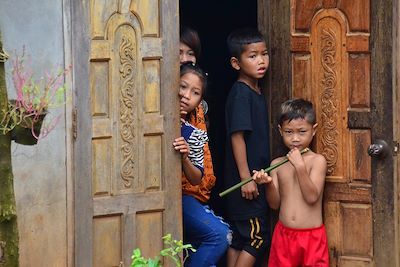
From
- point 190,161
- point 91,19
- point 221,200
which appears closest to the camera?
point 91,19

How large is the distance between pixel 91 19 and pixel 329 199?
6.17ft

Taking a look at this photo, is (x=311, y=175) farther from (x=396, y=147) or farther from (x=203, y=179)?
(x=203, y=179)

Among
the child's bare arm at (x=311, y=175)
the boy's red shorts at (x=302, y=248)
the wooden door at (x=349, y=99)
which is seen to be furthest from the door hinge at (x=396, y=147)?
the boy's red shorts at (x=302, y=248)

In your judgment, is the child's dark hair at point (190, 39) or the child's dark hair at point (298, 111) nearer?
the child's dark hair at point (298, 111)

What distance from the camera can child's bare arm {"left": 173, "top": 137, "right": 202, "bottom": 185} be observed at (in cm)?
792

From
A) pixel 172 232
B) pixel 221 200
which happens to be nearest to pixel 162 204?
pixel 172 232

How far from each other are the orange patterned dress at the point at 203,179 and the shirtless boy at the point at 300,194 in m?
0.47

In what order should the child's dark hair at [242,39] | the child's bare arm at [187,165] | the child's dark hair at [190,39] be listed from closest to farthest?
the child's bare arm at [187,165]
the child's dark hair at [242,39]
the child's dark hair at [190,39]

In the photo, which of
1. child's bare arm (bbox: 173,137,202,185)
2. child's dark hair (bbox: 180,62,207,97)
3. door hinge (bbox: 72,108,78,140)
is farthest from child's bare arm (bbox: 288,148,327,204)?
door hinge (bbox: 72,108,78,140)

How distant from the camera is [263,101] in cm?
846

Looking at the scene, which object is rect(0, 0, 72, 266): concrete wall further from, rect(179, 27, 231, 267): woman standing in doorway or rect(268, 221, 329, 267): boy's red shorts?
rect(268, 221, 329, 267): boy's red shorts

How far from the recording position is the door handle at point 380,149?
795 centimetres

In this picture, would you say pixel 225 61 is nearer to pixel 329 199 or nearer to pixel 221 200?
pixel 221 200

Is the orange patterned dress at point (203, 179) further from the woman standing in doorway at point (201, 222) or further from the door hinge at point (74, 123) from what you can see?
the door hinge at point (74, 123)
